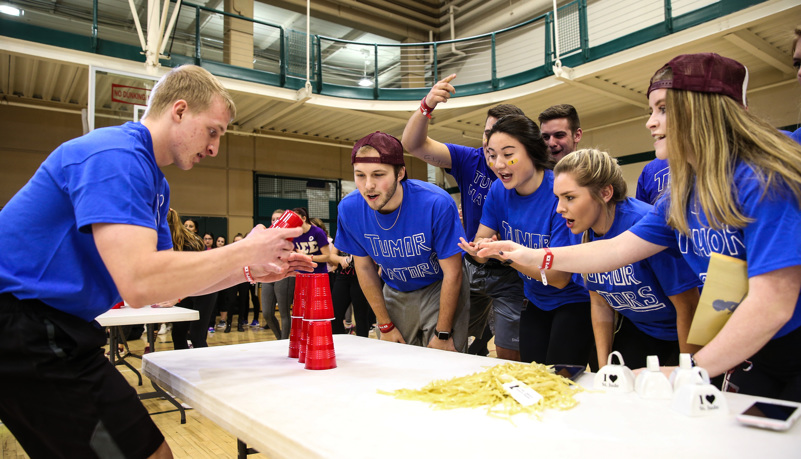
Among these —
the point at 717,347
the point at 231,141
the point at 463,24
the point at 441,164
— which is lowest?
the point at 717,347

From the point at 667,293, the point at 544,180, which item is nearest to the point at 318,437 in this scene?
the point at 667,293

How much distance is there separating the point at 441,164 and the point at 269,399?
2009 millimetres

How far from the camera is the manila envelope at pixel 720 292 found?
109 centimetres

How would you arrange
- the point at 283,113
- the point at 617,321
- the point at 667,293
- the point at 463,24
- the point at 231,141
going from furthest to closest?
the point at 463,24 → the point at 231,141 → the point at 283,113 → the point at 617,321 → the point at 667,293

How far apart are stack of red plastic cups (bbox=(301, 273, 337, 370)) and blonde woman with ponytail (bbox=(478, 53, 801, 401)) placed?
983 mm

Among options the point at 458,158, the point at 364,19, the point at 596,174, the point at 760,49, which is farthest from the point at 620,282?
the point at 364,19

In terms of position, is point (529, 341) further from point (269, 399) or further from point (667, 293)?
point (269, 399)

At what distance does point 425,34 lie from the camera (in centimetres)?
1222

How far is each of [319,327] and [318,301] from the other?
8cm

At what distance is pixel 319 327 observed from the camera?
156cm

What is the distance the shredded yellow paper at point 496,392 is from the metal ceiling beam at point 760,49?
6.68m

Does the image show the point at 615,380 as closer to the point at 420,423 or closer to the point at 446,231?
the point at 420,423

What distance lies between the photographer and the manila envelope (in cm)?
109

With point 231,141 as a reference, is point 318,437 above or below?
below
